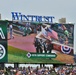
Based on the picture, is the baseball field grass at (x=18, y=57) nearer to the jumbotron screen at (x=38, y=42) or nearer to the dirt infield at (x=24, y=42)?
the jumbotron screen at (x=38, y=42)

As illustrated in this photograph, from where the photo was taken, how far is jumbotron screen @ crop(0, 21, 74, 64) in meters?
49.0

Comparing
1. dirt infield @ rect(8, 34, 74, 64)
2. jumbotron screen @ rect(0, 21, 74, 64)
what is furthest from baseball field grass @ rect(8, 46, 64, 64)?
dirt infield @ rect(8, 34, 74, 64)

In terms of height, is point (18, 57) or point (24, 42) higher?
point (24, 42)

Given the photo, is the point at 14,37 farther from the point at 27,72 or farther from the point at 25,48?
the point at 27,72

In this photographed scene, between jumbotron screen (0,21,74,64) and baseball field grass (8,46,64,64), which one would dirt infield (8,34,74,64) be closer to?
jumbotron screen (0,21,74,64)

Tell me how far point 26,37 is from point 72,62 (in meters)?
6.58

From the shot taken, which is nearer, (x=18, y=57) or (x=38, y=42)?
(x=18, y=57)

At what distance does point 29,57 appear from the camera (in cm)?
4988

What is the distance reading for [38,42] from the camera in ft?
165

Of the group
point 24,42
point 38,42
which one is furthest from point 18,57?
point 38,42

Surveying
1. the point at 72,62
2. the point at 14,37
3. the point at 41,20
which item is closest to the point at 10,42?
the point at 14,37

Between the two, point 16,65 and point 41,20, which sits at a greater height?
point 41,20

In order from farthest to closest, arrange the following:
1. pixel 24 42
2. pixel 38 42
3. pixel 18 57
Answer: pixel 38 42, pixel 24 42, pixel 18 57

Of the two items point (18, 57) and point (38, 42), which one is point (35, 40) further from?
point (18, 57)
